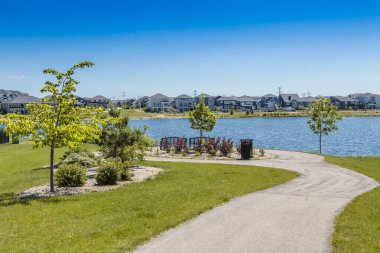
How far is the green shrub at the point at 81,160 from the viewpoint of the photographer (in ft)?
83.6

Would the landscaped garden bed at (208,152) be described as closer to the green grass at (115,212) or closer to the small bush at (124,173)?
the green grass at (115,212)

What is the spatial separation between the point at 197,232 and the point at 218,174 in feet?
36.2

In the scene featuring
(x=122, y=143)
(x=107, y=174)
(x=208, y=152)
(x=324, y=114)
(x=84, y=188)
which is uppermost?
(x=324, y=114)

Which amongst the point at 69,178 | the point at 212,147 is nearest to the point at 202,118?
the point at 212,147

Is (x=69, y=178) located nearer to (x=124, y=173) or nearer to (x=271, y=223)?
(x=124, y=173)

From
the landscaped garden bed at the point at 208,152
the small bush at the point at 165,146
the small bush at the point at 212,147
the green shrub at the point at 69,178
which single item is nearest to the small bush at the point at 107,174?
the green shrub at the point at 69,178

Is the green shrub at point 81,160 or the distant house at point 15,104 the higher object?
the distant house at point 15,104

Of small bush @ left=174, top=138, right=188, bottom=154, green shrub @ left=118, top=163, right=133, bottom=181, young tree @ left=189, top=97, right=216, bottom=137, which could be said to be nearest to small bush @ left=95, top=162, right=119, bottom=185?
green shrub @ left=118, top=163, right=133, bottom=181

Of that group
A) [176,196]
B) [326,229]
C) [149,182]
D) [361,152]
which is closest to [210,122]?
[361,152]

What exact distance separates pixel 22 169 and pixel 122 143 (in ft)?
26.8

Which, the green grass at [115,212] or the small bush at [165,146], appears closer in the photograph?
the green grass at [115,212]

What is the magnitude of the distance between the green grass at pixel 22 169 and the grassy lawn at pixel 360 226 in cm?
1497

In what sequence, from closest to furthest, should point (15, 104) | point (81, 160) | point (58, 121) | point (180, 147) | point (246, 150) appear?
point (58, 121)
point (81, 160)
point (246, 150)
point (180, 147)
point (15, 104)

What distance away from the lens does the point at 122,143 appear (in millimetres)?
25266
